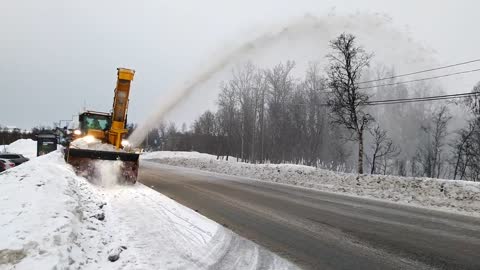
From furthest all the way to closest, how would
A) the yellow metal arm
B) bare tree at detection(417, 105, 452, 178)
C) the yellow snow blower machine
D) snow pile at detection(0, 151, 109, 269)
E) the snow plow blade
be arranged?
A: bare tree at detection(417, 105, 452, 178)
the yellow metal arm
the yellow snow blower machine
the snow plow blade
snow pile at detection(0, 151, 109, 269)

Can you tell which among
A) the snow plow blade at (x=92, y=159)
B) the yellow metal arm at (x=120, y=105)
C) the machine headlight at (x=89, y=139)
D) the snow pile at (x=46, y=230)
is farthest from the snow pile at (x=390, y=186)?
the snow pile at (x=46, y=230)

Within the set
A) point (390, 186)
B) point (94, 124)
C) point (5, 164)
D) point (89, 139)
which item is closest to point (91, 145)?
point (89, 139)

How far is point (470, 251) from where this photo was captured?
679cm

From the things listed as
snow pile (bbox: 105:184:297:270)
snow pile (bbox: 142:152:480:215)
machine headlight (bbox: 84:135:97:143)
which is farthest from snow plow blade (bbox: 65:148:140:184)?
snow pile (bbox: 142:152:480:215)

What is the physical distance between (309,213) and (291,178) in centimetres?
1192

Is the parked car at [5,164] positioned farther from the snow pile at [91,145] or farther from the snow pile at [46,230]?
the snow pile at [46,230]

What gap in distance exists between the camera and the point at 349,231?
8.28 m

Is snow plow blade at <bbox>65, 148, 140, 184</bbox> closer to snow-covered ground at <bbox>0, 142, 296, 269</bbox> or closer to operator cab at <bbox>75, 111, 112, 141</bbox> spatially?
operator cab at <bbox>75, 111, 112, 141</bbox>

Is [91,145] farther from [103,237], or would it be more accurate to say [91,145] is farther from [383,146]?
[383,146]

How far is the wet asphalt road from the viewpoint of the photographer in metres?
6.19

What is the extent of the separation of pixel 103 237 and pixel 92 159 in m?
8.41

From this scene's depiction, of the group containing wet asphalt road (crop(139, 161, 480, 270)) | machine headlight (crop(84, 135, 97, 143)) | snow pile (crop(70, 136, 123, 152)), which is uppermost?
machine headlight (crop(84, 135, 97, 143))

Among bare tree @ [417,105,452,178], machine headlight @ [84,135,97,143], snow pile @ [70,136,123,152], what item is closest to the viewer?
snow pile @ [70,136,123,152]

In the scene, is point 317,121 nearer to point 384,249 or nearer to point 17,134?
point 384,249
